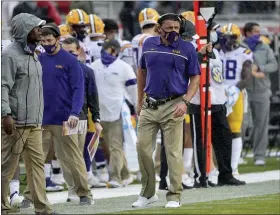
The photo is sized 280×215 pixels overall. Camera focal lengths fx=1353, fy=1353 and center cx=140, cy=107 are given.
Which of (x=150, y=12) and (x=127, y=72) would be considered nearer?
(x=127, y=72)

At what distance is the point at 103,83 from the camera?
18969 mm

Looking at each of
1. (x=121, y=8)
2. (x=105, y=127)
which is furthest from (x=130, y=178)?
(x=121, y=8)

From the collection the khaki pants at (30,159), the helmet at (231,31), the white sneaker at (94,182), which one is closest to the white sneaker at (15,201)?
the khaki pants at (30,159)

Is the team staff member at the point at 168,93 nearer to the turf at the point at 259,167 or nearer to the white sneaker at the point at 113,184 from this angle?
the white sneaker at the point at 113,184

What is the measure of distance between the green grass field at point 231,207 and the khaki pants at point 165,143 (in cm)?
36

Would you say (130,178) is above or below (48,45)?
below

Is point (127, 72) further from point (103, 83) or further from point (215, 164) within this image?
Result: point (215, 164)

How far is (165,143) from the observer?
15.0 metres

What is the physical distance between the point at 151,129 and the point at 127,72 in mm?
3932

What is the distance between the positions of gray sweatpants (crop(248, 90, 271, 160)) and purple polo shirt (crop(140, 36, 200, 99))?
8099 millimetres

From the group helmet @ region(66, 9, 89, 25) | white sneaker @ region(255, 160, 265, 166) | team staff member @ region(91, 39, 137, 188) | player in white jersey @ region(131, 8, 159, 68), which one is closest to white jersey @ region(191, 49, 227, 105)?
team staff member @ region(91, 39, 137, 188)

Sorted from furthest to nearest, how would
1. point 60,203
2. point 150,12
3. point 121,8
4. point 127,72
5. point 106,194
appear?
point 121,8 < point 150,12 < point 127,72 < point 106,194 < point 60,203

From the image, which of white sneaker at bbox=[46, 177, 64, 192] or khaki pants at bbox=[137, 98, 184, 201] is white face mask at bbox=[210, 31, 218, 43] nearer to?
white sneaker at bbox=[46, 177, 64, 192]

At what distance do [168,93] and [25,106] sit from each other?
1810mm
